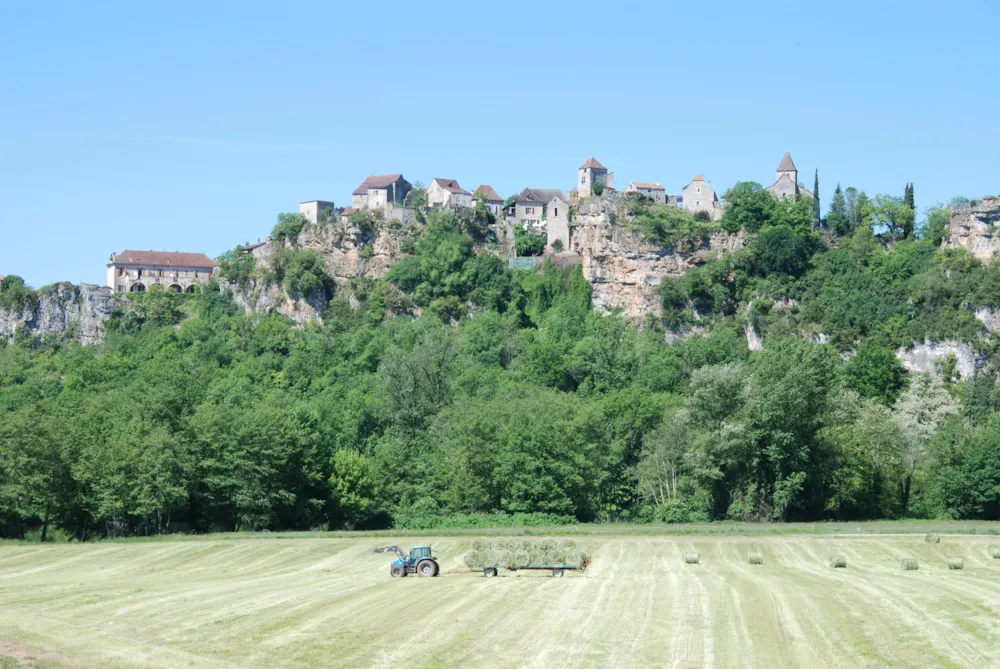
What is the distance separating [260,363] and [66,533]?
149 ft

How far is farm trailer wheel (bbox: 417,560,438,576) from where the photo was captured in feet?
150

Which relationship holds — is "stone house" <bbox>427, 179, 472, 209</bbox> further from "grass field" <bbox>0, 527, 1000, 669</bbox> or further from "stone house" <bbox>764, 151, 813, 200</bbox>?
"grass field" <bbox>0, 527, 1000, 669</bbox>

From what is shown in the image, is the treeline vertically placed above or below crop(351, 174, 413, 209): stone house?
below

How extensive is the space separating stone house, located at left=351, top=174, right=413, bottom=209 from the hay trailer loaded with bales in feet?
288

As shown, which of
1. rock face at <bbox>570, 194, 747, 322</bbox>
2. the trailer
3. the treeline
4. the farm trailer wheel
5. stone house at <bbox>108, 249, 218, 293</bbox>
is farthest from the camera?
stone house at <bbox>108, 249, 218, 293</bbox>

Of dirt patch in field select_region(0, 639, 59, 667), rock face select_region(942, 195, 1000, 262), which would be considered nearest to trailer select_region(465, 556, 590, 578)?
dirt patch in field select_region(0, 639, 59, 667)

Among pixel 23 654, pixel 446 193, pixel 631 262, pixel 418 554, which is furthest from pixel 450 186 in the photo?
pixel 23 654

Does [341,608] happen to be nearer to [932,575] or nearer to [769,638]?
[769,638]

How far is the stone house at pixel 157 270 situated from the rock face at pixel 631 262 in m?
41.4

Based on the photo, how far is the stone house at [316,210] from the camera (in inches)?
5022

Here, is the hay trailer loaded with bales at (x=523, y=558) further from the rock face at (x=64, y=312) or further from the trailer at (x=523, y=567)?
the rock face at (x=64, y=312)

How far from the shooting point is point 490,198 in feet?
439

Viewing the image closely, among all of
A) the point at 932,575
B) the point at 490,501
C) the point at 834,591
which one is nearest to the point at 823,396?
the point at 490,501

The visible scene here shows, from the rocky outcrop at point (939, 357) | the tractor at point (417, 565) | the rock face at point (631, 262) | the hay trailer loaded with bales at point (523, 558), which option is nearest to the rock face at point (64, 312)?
the rock face at point (631, 262)
